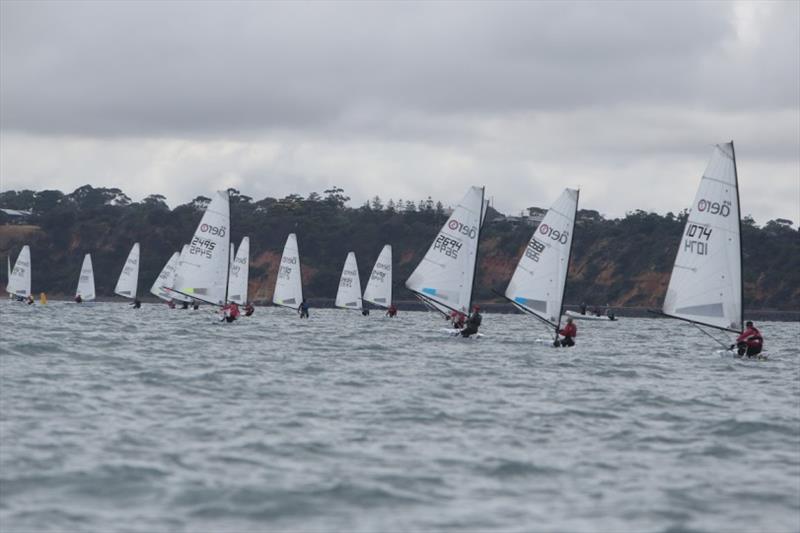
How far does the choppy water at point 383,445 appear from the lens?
46.3 feet

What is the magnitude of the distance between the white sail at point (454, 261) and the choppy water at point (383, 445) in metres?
12.9

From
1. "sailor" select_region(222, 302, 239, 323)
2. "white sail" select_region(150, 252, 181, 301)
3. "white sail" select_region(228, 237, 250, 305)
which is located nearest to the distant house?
"white sail" select_region(150, 252, 181, 301)

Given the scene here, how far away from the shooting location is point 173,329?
49250 millimetres

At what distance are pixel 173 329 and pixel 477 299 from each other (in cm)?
9268

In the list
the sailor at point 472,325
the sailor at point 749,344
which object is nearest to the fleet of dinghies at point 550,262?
the sailor at point 749,344

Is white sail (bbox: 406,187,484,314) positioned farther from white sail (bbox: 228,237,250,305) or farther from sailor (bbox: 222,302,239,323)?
white sail (bbox: 228,237,250,305)

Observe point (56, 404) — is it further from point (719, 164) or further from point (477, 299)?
point (477, 299)

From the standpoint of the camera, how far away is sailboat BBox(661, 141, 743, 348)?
38812mm

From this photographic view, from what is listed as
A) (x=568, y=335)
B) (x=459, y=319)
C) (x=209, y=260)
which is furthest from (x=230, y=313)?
(x=568, y=335)

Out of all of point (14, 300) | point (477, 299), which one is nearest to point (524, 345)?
point (14, 300)

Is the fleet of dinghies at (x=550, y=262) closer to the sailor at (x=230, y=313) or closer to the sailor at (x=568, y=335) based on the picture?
the sailor at (x=568, y=335)

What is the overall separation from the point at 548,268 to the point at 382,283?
43.5 m

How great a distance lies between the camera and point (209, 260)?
5594cm

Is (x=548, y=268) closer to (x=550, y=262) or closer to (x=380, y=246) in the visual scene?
(x=550, y=262)
